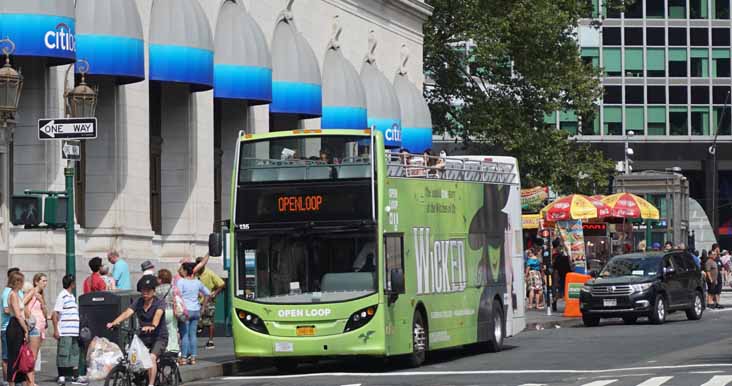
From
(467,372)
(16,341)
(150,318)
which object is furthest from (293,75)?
(150,318)

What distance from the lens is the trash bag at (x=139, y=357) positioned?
19.4 meters

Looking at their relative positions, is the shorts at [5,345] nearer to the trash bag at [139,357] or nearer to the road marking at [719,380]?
the trash bag at [139,357]

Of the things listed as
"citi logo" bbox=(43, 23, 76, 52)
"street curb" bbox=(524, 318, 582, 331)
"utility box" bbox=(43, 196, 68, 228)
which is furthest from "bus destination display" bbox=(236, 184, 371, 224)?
"street curb" bbox=(524, 318, 582, 331)

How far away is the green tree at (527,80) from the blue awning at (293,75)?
20.4 metres

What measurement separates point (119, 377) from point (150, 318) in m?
1.14

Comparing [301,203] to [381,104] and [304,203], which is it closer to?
[304,203]

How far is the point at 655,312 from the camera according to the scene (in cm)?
3834

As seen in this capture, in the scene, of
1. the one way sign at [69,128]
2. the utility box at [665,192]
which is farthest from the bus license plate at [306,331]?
the utility box at [665,192]

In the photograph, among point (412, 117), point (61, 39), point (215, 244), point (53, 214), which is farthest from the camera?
point (412, 117)

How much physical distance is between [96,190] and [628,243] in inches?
1093

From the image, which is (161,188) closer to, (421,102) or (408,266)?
(408,266)

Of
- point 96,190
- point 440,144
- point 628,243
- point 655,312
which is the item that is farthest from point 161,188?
point 440,144

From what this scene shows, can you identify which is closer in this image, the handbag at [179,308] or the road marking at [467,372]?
the road marking at [467,372]

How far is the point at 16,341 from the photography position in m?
20.6
